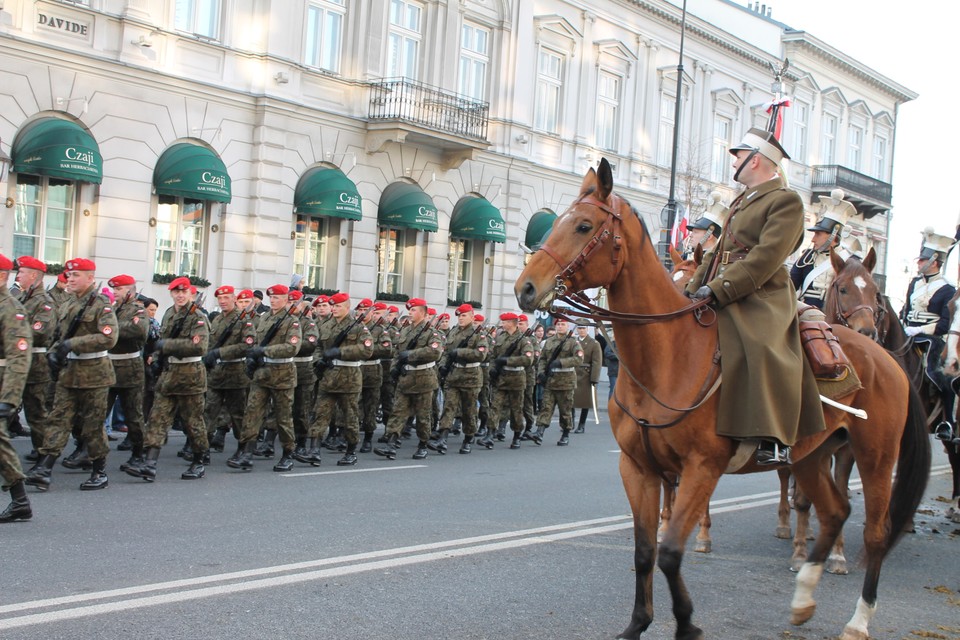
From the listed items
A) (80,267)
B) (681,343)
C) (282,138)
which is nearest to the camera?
(681,343)

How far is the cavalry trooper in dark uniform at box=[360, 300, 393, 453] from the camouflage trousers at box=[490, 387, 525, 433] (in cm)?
215

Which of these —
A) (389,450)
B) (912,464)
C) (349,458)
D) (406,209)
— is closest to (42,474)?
(349,458)

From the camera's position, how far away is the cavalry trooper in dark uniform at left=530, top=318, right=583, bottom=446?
686 inches

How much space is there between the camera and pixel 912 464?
24.0 feet

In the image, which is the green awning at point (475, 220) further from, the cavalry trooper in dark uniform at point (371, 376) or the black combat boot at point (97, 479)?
the black combat boot at point (97, 479)

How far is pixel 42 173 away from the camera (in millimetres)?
18500

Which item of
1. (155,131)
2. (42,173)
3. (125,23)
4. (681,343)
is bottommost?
(681,343)

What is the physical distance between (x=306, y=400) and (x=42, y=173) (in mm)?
7944

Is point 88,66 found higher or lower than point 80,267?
higher

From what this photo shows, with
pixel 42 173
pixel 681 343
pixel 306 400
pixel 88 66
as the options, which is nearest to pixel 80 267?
pixel 306 400

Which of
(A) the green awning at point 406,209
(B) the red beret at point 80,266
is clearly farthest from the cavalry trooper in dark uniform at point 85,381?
(A) the green awning at point 406,209

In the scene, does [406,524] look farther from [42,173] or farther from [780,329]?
[42,173]

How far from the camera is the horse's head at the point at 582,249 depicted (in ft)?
17.0

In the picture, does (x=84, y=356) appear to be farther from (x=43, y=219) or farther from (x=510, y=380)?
(x=43, y=219)
